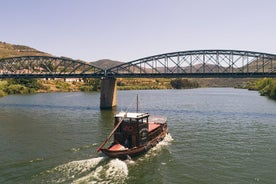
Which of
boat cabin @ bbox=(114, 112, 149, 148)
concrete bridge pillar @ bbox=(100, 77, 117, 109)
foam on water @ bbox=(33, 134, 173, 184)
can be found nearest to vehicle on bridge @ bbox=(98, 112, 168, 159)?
boat cabin @ bbox=(114, 112, 149, 148)

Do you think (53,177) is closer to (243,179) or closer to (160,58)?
(243,179)

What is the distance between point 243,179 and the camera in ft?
84.4

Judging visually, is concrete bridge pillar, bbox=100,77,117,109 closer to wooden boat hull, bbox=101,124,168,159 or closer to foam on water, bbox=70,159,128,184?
wooden boat hull, bbox=101,124,168,159

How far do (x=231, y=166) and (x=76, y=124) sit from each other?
31.9 meters

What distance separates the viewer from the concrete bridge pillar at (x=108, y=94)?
82.8 m

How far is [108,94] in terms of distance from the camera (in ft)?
280

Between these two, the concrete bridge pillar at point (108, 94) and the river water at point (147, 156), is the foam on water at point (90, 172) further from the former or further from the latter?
the concrete bridge pillar at point (108, 94)

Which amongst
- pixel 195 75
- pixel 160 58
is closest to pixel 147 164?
pixel 195 75

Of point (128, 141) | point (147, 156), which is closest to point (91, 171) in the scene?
point (128, 141)

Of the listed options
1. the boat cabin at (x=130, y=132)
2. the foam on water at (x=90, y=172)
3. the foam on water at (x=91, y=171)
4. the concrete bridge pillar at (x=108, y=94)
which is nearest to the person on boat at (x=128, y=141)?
Answer: the boat cabin at (x=130, y=132)

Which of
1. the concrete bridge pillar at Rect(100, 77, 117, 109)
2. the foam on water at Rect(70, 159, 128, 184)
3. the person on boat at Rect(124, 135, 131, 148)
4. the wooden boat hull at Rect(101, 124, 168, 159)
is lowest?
the foam on water at Rect(70, 159, 128, 184)

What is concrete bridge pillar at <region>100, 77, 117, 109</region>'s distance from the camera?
272ft

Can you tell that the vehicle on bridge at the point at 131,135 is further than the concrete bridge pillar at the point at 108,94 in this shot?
No

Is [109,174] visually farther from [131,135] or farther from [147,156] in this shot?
[131,135]
